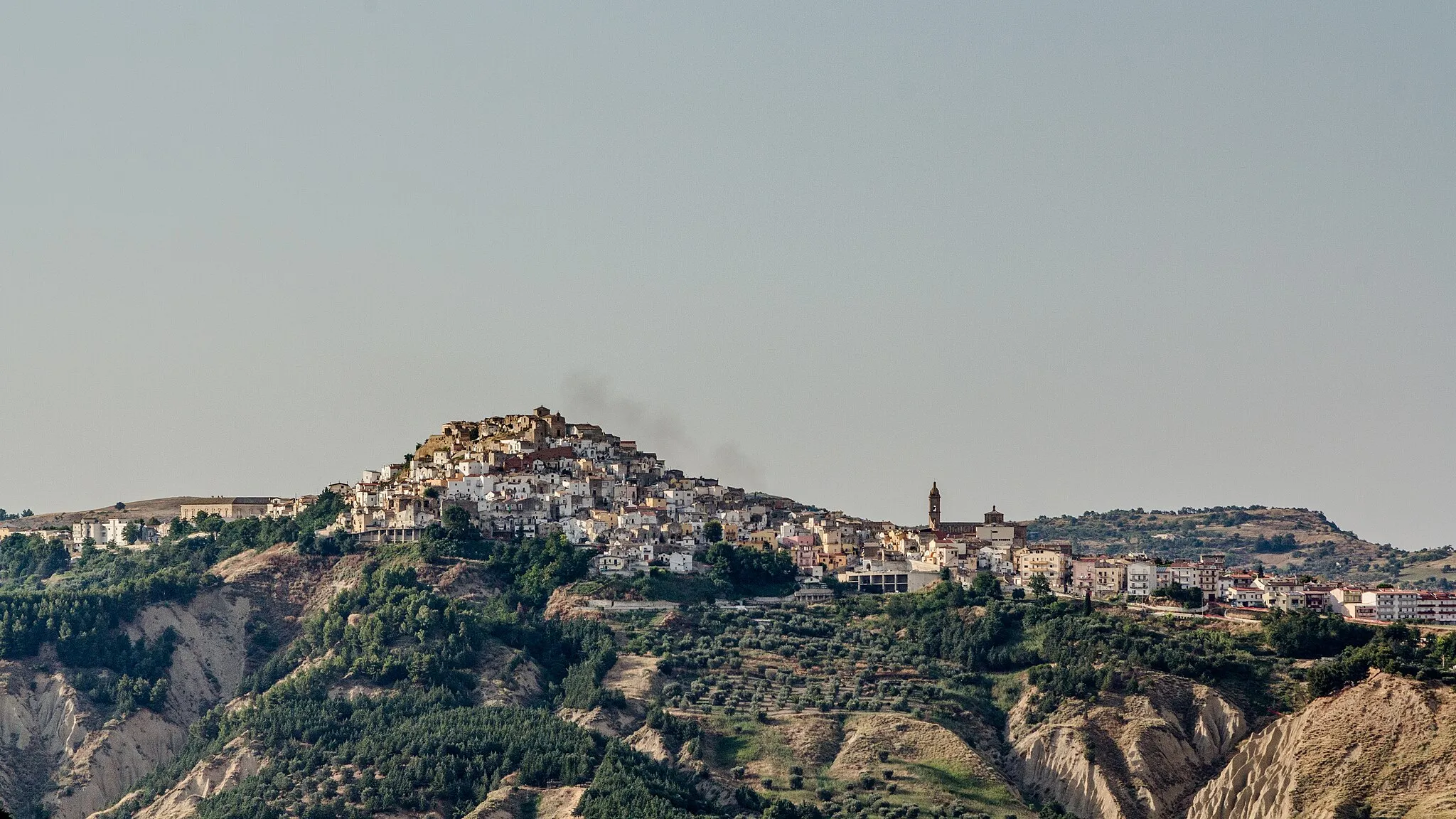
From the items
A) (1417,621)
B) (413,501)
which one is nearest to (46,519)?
(413,501)

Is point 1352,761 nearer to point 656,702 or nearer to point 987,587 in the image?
point 987,587

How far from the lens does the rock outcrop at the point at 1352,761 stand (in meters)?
88.8

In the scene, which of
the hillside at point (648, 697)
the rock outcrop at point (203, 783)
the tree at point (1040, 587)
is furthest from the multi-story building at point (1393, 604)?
the rock outcrop at point (203, 783)

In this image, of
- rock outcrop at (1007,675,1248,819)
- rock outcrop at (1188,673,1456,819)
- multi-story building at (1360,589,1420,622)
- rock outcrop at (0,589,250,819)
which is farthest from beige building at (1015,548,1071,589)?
rock outcrop at (0,589,250,819)

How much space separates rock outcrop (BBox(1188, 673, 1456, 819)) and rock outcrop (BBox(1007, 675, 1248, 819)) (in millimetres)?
1603

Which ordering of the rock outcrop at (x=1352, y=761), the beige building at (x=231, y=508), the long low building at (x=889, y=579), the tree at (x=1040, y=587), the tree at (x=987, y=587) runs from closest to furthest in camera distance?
the rock outcrop at (x=1352, y=761), the tree at (x=987, y=587), the tree at (x=1040, y=587), the long low building at (x=889, y=579), the beige building at (x=231, y=508)

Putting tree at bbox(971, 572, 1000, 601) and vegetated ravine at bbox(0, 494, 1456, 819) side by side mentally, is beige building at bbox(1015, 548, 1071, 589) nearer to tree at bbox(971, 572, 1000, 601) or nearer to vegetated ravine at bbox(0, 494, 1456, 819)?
tree at bbox(971, 572, 1000, 601)

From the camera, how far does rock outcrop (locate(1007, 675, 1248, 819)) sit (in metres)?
97.1

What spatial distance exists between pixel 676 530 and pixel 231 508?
2655 centimetres

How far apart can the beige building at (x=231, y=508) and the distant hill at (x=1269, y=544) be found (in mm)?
65394

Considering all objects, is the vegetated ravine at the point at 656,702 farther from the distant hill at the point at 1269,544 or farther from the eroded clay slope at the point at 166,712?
the distant hill at the point at 1269,544

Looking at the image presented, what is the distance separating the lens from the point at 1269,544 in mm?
190125

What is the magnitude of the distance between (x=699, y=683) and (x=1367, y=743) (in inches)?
1033

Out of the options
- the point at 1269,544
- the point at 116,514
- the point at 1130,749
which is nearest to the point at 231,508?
the point at 116,514
